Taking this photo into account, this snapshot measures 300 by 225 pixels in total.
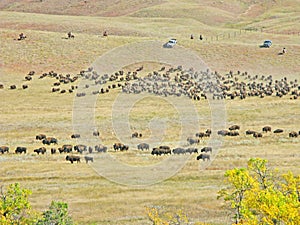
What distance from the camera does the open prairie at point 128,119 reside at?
34.3 metres

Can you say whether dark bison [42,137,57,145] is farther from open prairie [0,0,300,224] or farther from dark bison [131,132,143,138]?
dark bison [131,132,143,138]

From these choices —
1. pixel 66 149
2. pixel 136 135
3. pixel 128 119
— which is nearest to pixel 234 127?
pixel 136 135

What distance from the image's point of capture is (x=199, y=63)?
325 feet

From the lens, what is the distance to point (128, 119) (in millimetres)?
61406

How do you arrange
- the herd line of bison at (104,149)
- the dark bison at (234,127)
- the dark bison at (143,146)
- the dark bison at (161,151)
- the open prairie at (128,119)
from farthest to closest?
the dark bison at (234,127), the dark bison at (143,146), the dark bison at (161,151), the herd line of bison at (104,149), the open prairie at (128,119)

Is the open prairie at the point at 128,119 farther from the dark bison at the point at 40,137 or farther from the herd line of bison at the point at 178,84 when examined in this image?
the herd line of bison at the point at 178,84

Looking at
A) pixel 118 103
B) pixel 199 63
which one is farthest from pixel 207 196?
pixel 199 63

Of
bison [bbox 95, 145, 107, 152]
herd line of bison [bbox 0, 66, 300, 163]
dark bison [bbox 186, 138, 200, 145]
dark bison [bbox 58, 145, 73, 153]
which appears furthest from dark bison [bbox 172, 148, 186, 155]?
herd line of bison [bbox 0, 66, 300, 163]

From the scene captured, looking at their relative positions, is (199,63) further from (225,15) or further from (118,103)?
(225,15)

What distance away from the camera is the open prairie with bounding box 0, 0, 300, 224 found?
3428 cm

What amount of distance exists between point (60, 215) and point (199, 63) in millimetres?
79619

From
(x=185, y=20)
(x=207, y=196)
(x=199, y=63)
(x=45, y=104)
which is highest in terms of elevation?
(x=185, y=20)

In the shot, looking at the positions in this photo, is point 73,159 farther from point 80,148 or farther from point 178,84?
point 178,84

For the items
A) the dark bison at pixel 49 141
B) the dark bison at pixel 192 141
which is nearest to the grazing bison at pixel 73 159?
the dark bison at pixel 49 141
